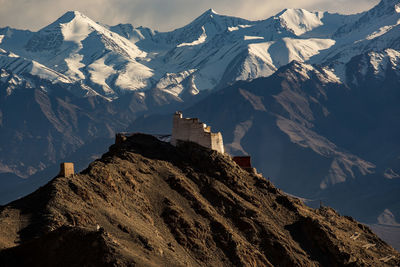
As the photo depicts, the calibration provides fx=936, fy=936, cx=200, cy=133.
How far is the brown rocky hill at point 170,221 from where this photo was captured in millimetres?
64812

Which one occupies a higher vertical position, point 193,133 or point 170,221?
point 193,133

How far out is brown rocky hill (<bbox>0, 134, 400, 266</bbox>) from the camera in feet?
213

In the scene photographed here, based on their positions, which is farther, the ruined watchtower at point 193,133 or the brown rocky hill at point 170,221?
the ruined watchtower at point 193,133

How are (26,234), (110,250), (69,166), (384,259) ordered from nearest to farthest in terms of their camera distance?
1. (110,250)
2. (26,234)
3. (69,166)
4. (384,259)

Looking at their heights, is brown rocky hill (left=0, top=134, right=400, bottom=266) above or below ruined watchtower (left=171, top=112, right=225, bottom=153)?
below

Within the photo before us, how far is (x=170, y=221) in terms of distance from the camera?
8450 cm

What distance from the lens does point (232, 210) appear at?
91.1m

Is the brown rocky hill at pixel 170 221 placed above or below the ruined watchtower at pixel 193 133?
below

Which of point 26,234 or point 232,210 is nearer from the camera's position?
point 26,234

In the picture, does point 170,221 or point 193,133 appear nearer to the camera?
point 170,221

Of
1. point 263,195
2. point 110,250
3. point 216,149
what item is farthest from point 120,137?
point 110,250

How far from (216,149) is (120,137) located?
10.6 metres

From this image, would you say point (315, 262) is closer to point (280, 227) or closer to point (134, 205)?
point (280, 227)

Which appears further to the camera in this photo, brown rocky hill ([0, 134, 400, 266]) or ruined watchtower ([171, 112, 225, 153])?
ruined watchtower ([171, 112, 225, 153])
